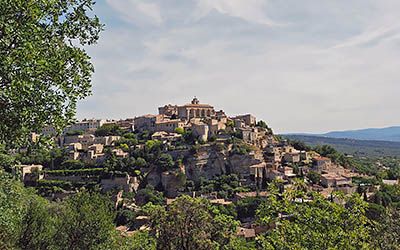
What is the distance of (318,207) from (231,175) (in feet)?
187

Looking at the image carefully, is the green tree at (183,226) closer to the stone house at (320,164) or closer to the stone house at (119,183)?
the stone house at (119,183)

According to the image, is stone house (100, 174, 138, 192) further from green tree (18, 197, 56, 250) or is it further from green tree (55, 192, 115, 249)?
green tree (55, 192, 115, 249)

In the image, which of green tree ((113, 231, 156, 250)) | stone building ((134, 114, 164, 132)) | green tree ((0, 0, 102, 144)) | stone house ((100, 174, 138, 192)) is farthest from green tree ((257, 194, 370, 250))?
stone building ((134, 114, 164, 132))

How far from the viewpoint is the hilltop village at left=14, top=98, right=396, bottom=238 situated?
61250 millimetres

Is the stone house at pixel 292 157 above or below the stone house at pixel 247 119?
below

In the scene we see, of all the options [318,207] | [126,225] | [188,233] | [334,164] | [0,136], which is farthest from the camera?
[334,164]

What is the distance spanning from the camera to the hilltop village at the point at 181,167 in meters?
61.2

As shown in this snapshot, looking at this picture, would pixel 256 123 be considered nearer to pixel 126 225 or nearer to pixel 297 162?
pixel 297 162

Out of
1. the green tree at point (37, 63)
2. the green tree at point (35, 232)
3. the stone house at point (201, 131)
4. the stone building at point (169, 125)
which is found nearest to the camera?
the green tree at point (37, 63)

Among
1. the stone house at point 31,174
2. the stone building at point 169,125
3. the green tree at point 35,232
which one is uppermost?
the stone building at point 169,125

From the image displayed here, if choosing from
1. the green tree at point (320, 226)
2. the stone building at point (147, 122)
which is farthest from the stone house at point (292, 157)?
the green tree at point (320, 226)

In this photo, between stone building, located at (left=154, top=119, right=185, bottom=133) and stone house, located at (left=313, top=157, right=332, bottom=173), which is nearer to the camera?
stone house, located at (left=313, top=157, right=332, bottom=173)

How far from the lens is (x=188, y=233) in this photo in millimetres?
17312

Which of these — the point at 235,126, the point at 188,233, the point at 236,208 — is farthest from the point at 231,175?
the point at 188,233
